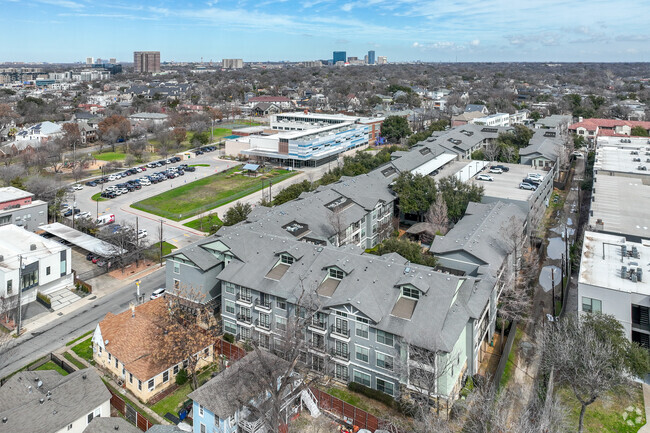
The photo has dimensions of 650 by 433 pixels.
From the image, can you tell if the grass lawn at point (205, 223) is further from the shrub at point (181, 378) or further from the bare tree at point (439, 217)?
the shrub at point (181, 378)

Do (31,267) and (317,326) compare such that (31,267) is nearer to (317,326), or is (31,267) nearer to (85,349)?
(85,349)

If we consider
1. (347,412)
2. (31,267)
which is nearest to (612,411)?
(347,412)

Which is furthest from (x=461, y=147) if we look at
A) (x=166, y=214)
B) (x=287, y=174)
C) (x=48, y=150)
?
(x=48, y=150)

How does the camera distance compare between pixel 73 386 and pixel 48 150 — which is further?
pixel 48 150

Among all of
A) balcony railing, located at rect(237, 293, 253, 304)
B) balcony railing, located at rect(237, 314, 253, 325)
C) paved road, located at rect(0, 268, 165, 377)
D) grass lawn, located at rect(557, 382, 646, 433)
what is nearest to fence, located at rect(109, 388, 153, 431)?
paved road, located at rect(0, 268, 165, 377)

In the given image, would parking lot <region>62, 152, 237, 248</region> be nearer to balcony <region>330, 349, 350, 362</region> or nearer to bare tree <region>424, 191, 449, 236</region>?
bare tree <region>424, 191, 449, 236</region>

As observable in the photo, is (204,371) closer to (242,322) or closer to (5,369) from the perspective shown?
(242,322)
